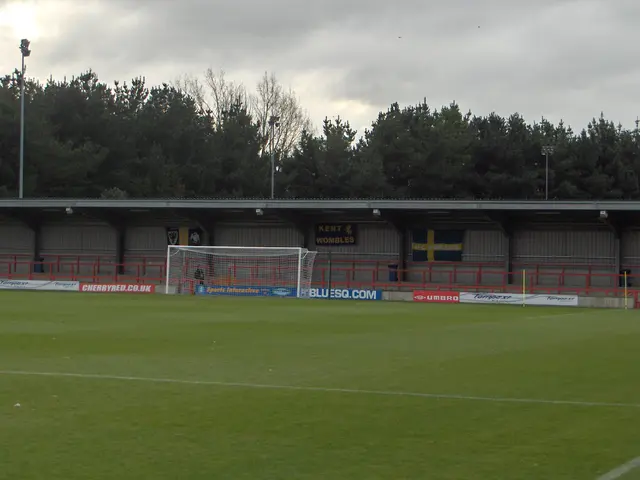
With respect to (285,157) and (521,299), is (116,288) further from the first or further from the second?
(285,157)

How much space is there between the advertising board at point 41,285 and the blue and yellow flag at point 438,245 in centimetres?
1849

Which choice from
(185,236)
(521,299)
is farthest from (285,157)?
(521,299)

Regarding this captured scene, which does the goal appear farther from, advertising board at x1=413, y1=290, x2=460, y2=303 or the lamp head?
the lamp head

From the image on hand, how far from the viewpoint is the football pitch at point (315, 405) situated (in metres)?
7.65

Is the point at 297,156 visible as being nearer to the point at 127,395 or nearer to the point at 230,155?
the point at 230,155

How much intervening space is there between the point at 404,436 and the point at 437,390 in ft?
10.2

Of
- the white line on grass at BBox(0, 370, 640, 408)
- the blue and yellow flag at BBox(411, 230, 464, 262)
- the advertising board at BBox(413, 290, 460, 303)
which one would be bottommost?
the white line on grass at BBox(0, 370, 640, 408)

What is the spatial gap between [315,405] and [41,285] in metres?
40.1

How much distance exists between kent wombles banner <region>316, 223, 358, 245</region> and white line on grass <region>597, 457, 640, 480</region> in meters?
43.1

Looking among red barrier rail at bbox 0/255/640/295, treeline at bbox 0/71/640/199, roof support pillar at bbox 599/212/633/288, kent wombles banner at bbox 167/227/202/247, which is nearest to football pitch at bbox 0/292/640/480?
red barrier rail at bbox 0/255/640/295

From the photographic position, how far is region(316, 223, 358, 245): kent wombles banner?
50938mm

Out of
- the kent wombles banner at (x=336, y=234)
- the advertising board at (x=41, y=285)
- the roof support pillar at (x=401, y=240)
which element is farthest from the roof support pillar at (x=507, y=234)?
the advertising board at (x=41, y=285)

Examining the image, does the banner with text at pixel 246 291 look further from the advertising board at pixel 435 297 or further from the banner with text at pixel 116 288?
the advertising board at pixel 435 297

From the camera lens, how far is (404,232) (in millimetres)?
49781
